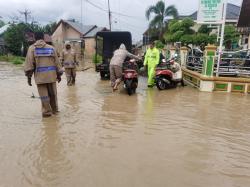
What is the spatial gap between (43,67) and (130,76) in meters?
3.48

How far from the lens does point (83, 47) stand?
45.0 m

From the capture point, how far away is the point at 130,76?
31.3 ft

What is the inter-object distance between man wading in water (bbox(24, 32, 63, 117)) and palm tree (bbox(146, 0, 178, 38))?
37.8 metres

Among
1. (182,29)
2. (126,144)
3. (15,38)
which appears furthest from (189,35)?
(15,38)

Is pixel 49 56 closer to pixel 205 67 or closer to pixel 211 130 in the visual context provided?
pixel 211 130

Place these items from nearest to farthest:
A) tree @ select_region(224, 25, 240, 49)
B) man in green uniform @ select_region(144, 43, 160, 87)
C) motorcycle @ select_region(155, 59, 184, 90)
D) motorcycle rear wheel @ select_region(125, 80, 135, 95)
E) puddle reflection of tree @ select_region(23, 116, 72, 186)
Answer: puddle reflection of tree @ select_region(23, 116, 72, 186), motorcycle rear wheel @ select_region(125, 80, 135, 95), motorcycle @ select_region(155, 59, 184, 90), man in green uniform @ select_region(144, 43, 160, 87), tree @ select_region(224, 25, 240, 49)

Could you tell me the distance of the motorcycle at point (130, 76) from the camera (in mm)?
9547

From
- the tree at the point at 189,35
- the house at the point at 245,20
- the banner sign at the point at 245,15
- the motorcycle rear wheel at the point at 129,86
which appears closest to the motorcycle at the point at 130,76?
the motorcycle rear wheel at the point at 129,86

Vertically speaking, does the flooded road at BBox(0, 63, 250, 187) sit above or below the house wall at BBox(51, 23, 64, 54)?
below

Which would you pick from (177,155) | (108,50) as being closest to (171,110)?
(177,155)

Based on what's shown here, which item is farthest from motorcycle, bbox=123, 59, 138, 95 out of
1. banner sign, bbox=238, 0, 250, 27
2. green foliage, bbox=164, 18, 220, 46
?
green foliage, bbox=164, 18, 220, 46

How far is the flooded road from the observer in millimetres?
3766

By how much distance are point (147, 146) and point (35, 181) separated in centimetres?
177

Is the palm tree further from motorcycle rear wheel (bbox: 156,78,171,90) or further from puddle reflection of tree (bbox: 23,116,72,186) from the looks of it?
puddle reflection of tree (bbox: 23,116,72,186)
